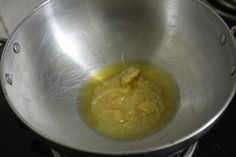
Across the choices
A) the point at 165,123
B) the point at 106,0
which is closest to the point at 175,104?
the point at 165,123

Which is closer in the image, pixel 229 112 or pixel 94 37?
pixel 229 112

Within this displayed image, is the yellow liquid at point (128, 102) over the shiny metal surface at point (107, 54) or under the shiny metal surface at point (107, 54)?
under

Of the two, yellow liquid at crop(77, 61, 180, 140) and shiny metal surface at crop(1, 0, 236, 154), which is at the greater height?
shiny metal surface at crop(1, 0, 236, 154)

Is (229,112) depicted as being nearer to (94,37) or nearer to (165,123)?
(165,123)

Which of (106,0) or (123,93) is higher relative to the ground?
(106,0)
